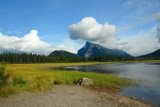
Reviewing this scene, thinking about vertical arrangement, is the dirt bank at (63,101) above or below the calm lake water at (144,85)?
above

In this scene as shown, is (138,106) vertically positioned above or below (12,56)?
below

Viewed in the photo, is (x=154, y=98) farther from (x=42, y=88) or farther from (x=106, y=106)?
(x=42, y=88)

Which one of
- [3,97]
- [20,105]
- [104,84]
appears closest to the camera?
[20,105]

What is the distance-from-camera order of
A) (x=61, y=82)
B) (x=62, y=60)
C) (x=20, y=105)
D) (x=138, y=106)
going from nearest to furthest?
1. (x=20, y=105)
2. (x=138, y=106)
3. (x=61, y=82)
4. (x=62, y=60)

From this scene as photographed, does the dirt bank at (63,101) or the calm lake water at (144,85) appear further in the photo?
the calm lake water at (144,85)

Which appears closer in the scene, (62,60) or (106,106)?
(106,106)

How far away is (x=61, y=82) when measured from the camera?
24.0m

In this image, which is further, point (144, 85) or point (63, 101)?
point (144, 85)

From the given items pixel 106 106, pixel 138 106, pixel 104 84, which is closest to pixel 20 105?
pixel 106 106

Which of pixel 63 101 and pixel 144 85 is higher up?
pixel 63 101

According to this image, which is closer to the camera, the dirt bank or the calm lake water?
the dirt bank


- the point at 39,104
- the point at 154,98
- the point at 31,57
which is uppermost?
the point at 31,57

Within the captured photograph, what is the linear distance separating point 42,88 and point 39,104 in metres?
6.40

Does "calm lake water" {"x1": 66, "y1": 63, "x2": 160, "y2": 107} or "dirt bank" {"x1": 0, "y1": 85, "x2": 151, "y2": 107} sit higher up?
"dirt bank" {"x1": 0, "y1": 85, "x2": 151, "y2": 107}
